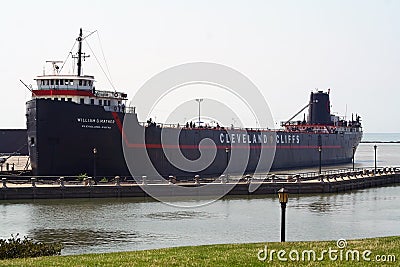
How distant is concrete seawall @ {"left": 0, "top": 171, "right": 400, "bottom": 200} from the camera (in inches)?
1415

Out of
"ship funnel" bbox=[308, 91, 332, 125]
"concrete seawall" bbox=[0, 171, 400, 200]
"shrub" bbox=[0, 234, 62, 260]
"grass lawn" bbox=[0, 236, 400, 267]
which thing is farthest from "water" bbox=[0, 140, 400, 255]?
"ship funnel" bbox=[308, 91, 332, 125]

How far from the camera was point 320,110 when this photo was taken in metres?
86.8

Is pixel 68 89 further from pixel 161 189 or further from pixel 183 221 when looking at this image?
pixel 183 221

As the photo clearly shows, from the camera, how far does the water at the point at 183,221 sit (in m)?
23.8

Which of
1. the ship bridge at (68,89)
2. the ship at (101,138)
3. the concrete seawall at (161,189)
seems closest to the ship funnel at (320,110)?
the ship at (101,138)

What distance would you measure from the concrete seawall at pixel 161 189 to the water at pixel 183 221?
93 cm

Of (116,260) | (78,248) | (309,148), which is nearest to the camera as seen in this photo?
(116,260)

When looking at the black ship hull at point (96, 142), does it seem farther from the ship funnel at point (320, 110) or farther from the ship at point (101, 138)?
the ship funnel at point (320, 110)

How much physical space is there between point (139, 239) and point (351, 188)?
26.3 metres

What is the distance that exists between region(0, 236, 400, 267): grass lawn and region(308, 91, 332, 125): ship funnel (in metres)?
71.4

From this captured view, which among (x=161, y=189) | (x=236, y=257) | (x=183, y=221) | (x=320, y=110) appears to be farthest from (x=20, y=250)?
(x=320, y=110)

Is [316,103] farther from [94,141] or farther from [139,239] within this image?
[139,239]

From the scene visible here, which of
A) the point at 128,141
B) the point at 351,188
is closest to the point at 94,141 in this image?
the point at 128,141

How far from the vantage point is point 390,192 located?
46062 millimetres
